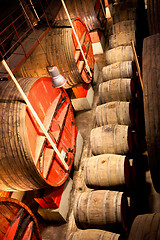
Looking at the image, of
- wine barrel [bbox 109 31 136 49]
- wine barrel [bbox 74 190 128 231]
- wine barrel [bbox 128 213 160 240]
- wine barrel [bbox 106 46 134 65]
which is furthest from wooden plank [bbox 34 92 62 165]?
wine barrel [bbox 109 31 136 49]

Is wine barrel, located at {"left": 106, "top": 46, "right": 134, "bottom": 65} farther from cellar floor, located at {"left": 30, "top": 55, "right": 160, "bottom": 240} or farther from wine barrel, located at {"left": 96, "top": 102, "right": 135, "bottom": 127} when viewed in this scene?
cellar floor, located at {"left": 30, "top": 55, "right": 160, "bottom": 240}

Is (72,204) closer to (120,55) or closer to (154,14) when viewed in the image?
(120,55)

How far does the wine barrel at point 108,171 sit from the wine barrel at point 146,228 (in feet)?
3.70

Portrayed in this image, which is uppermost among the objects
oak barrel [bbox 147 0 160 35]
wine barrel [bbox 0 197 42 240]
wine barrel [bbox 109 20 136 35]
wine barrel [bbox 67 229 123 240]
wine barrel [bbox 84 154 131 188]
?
oak barrel [bbox 147 0 160 35]

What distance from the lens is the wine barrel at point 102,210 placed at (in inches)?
149

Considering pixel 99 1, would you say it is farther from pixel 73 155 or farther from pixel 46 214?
pixel 46 214

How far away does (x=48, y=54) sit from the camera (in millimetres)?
5770

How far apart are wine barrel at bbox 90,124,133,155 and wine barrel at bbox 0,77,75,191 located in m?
0.76

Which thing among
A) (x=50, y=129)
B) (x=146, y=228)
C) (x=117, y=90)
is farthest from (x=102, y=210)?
(x=117, y=90)

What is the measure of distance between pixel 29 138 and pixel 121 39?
5093mm

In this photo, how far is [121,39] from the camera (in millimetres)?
7305

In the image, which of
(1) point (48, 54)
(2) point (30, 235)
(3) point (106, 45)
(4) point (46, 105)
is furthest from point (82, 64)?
(2) point (30, 235)

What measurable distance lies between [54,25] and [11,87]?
315 cm

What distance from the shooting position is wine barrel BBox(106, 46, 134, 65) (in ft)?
21.6
